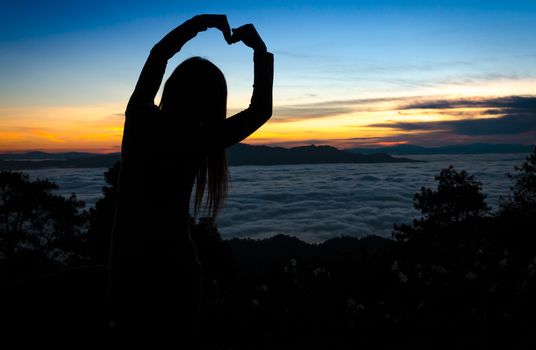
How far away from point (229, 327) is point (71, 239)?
26263mm

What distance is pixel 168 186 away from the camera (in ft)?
6.45

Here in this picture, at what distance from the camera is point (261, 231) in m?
89.6

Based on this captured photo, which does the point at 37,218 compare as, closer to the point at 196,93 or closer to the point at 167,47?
the point at 167,47

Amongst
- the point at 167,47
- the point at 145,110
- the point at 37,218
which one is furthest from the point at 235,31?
the point at 37,218

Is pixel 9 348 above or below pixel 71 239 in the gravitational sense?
above

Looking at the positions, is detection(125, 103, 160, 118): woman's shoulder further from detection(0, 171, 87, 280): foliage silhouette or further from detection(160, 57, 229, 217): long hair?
detection(0, 171, 87, 280): foliage silhouette

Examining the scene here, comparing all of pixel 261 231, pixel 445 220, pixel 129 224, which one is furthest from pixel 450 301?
pixel 261 231

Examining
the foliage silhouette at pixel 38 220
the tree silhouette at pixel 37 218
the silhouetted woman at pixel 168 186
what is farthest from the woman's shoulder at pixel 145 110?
the tree silhouette at pixel 37 218

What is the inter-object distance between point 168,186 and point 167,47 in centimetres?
80

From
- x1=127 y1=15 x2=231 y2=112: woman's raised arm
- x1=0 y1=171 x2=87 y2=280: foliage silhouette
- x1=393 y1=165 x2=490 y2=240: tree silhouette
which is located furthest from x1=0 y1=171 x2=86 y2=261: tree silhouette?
x1=393 y1=165 x2=490 y2=240: tree silhouette

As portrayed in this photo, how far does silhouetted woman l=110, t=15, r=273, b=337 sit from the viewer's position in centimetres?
193

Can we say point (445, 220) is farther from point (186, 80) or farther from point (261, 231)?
point (261, 231)

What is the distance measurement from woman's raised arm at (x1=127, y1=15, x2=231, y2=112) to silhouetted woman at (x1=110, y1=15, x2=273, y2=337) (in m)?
0.14

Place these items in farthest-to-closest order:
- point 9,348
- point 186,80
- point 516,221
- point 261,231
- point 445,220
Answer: point 261,231
point 445,220
point 516,221
point 186,80
point 9,348
